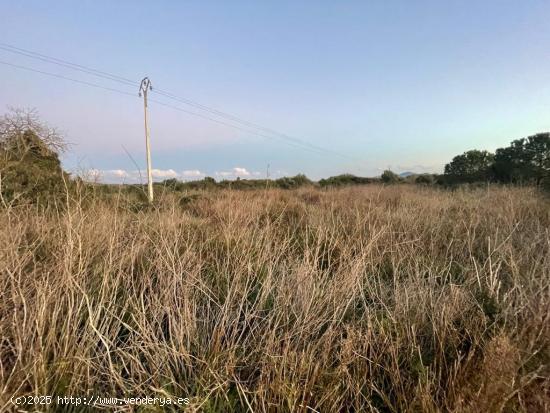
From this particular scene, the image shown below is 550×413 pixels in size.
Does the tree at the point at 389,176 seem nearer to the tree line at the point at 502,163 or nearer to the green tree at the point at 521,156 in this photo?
the tree line at the point at 502,163

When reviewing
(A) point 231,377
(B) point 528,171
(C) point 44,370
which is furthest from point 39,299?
(B) point 528,171

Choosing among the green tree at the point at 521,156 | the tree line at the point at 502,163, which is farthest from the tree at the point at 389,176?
the green tree at the point at 521,156

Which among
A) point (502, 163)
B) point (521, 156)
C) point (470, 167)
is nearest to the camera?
point (521, 156)

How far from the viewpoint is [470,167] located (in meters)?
30.0

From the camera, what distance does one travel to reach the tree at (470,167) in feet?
93.0

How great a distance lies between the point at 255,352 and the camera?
2.09m

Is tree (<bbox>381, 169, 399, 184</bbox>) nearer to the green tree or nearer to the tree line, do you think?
the tree line

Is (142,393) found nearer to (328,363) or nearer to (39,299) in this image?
(39,299)

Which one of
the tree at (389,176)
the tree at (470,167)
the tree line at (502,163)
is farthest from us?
the tree at (389,176)

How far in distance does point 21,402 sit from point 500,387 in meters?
2.47

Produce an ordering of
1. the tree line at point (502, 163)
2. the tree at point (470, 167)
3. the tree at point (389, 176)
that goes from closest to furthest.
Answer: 1. the tree line at point (502, 163)
2. the tree at point (470, 167)
3. the tree at point (389, 176)

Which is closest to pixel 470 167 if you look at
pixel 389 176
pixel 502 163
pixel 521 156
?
pixel 502 163

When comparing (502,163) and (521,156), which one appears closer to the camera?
(521,156)

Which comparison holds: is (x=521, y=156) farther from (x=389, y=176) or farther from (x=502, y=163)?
(x=389, y=176)
